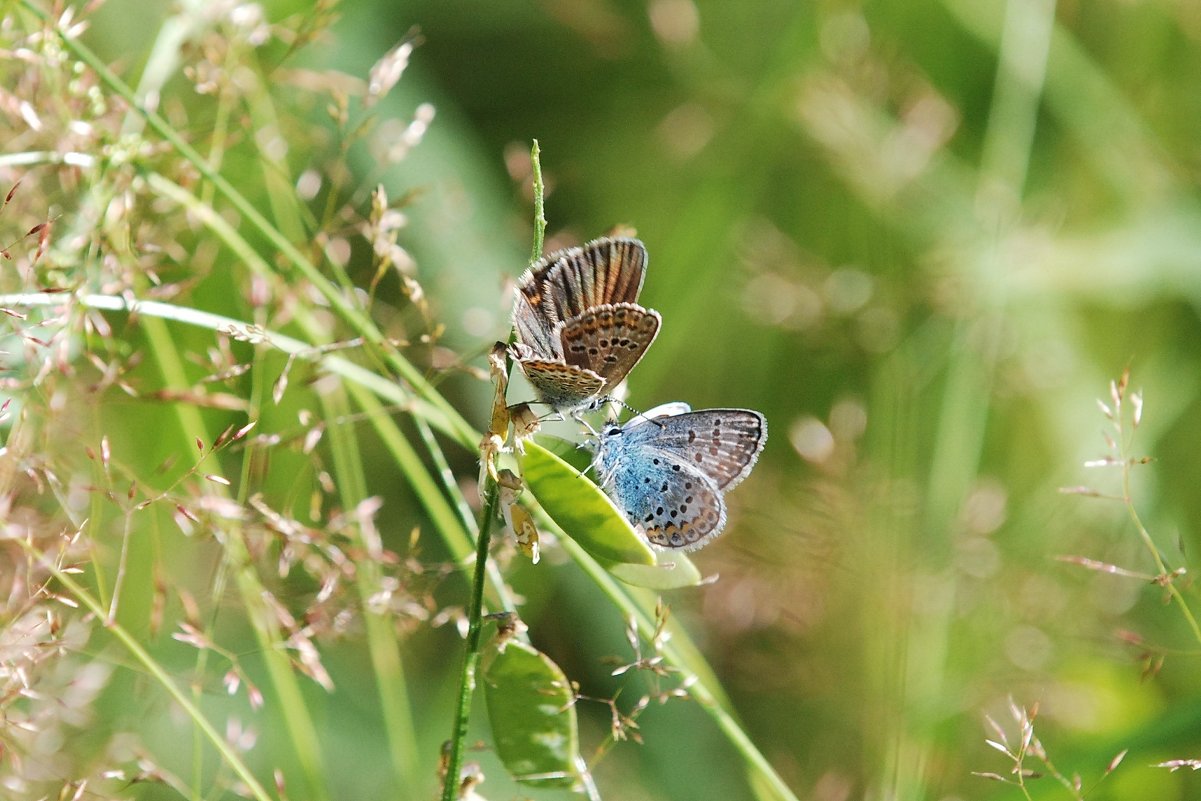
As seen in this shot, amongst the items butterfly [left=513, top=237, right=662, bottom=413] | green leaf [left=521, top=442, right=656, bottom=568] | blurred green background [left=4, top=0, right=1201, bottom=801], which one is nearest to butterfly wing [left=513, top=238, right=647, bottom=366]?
butterfly [left=513, top=237, right=662, bottom=413]

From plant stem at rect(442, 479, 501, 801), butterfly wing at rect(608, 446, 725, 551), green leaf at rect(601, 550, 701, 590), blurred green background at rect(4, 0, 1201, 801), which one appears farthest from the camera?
blurred green background at rect(4, 0, 1201, 801)

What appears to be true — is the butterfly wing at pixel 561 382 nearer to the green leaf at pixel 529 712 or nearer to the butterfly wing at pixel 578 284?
the butterfly wing at pixel 578 284

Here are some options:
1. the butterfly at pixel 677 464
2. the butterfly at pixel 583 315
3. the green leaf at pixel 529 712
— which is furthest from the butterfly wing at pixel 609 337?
the green leaf at pixel 529 712

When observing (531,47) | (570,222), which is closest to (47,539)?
(570,222)

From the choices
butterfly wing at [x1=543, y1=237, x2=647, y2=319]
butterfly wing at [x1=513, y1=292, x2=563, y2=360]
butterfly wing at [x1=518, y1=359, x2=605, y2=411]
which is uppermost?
butterfly wing at [x1=543, y1=237, x2=647, y2=319]

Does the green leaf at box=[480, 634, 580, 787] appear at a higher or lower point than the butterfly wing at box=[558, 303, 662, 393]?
lower

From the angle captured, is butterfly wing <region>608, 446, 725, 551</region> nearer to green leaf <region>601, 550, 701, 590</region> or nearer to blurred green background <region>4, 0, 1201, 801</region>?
green leaf <region>601, 550, 701, 590</region>
